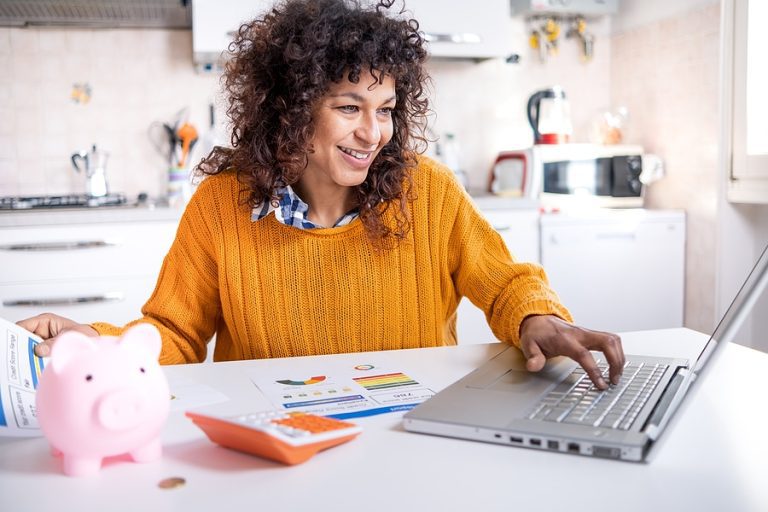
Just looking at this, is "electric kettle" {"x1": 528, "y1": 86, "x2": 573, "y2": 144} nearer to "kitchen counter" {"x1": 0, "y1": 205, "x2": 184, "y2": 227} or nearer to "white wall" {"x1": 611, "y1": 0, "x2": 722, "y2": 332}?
"white wall" {"x1": 611, "y1": 0, "x2": 722, "y2": 332}

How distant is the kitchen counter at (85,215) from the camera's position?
8.10 ft

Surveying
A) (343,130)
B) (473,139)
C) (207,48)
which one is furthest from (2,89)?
(343,130)

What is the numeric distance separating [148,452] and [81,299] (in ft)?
6.15

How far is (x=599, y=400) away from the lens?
918mm

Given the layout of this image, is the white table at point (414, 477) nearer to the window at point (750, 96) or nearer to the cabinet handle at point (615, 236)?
the window at point (750, 96)

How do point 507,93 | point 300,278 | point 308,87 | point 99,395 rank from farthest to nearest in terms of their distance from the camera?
point 507,93 → point 300,278 → point 308,87 → point 99,395

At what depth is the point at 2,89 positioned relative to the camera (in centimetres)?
296

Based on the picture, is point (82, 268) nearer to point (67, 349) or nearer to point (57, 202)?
point (57, 202)

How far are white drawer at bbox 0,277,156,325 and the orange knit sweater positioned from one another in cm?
116

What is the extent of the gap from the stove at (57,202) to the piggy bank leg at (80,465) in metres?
2.06

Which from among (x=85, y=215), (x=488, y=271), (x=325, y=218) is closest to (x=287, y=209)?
(x=325, y=218)

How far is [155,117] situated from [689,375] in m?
2.57

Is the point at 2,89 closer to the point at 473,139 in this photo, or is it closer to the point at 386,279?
the point at 473,139

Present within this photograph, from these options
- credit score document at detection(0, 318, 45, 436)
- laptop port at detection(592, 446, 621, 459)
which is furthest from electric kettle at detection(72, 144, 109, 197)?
laptop port at detection(592, 446, 621, 459)
